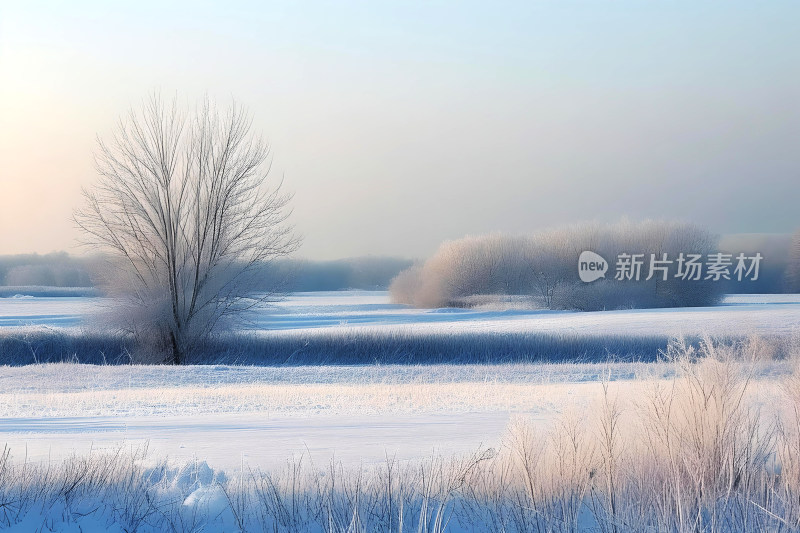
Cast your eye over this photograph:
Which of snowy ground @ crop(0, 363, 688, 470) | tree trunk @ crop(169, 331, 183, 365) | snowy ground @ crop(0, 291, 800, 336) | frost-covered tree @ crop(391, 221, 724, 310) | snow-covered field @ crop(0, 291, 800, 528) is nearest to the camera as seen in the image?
snow-covered field @ crop(0, 291, 800, 528)

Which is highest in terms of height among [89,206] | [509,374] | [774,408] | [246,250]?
[89,206]

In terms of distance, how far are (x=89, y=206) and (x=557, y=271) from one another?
37879mm

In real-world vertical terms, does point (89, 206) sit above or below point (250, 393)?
above

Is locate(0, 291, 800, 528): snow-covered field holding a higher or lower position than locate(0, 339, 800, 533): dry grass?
lower

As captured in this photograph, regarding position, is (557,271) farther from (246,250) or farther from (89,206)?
(89,206)

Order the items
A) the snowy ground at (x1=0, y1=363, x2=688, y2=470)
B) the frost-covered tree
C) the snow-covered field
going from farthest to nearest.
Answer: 1. the frost-covered tree
2. the snowy ground at (x1=0, y1=363, x2=688, y2=470)
3. the snow-covered field

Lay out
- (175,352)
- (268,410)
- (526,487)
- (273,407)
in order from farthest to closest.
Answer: (175,352), (273,407), (268,410), (526,487)

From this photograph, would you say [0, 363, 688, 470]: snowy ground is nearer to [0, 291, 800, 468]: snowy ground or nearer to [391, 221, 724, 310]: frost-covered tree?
[0, 291, 800, 468]: snowy ground

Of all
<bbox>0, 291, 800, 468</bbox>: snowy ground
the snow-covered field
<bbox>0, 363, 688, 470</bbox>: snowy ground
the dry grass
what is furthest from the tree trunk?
the dry grass

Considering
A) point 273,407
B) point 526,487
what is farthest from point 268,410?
point 526,487

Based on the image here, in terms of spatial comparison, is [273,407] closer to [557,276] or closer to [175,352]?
[175,352]

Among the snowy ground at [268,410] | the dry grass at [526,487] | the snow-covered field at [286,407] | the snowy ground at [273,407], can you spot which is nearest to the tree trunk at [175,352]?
the snowy ground at [273,407]

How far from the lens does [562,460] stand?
5.05m

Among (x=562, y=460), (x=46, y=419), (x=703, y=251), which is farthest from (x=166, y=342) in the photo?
(x=703, y=251)
